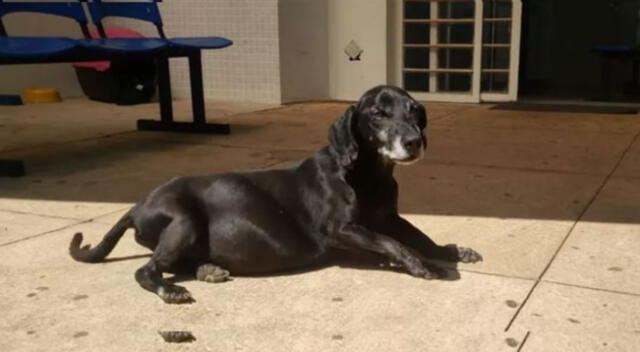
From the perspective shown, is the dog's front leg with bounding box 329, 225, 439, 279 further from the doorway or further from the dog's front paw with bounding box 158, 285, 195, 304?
the doorway

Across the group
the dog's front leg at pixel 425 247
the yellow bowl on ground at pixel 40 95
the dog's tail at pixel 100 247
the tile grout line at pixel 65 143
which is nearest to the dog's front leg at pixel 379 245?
the dog's front leg at pixel 425 247

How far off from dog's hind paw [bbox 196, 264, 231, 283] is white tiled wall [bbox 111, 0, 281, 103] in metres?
6.07

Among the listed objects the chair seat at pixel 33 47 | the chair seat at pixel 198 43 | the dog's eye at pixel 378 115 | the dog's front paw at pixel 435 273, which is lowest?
the dog's front paw at pixel 435 273

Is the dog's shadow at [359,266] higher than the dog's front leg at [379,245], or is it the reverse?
the dog's front leg at [379,245]

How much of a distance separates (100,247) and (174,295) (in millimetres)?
592

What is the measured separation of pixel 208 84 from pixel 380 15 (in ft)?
7.51

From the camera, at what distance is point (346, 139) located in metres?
2.84

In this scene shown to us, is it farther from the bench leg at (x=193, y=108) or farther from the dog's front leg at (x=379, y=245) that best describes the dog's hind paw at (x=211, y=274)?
the bench leg at (x=193, y=108)

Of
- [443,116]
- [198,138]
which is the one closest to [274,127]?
[198,138]

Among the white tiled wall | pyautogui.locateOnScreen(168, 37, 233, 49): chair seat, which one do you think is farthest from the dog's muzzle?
the white tiled wall

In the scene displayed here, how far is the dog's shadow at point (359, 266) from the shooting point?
2826mm

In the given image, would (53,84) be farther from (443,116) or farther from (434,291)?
(434,291)

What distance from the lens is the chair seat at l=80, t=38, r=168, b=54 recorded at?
5035 millimetres

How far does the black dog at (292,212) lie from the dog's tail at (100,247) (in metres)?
0.01
